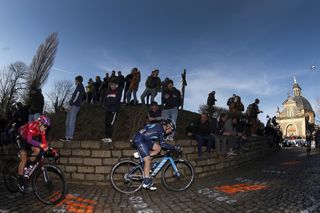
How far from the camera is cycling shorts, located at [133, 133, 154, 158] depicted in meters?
6.60

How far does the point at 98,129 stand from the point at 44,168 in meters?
4.91

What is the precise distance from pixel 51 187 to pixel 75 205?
2.08ft

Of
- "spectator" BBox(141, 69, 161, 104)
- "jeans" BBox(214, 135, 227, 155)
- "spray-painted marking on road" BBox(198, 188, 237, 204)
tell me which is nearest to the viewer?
"spray-painted marking on road" BBox(198, 188, 237, 204)

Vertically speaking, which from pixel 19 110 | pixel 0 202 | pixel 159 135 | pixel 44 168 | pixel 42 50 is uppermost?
pixel 42 50

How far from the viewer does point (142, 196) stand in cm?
648

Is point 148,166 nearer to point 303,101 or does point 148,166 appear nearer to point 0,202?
point 0,202

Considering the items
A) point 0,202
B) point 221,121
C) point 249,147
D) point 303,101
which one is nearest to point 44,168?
point 0,202

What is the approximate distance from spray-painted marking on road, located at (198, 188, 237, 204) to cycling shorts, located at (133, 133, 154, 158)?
5.38ft

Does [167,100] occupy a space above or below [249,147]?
above

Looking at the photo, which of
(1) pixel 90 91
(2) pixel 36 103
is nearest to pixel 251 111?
(1) pixel 90 91

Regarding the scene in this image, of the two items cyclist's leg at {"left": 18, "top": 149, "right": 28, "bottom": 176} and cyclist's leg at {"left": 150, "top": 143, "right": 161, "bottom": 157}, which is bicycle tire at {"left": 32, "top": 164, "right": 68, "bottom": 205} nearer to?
cyclist's leg at {"left": 18, "top": 149, "right": 28, "bottom": 176}

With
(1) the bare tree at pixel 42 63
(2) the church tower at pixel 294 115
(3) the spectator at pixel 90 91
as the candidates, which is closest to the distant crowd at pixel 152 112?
(3) the spectator at pixel 90 91

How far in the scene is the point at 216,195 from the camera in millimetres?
6445

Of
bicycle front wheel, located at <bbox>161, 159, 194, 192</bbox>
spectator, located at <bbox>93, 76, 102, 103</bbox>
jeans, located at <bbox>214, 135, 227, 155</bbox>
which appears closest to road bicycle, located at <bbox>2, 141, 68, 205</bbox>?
bicycle front wheel, located at <bbox>161, 159, 194, 192</bbox>
